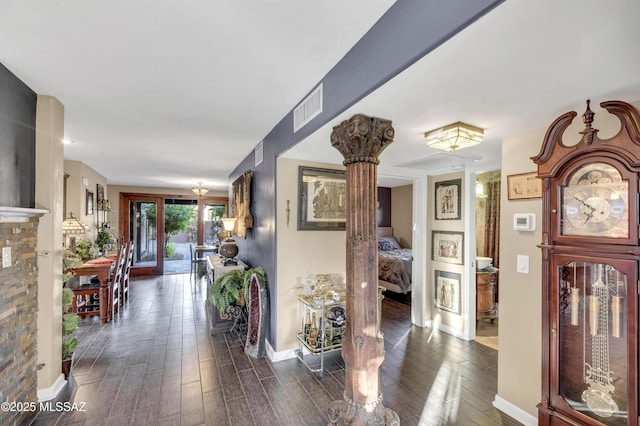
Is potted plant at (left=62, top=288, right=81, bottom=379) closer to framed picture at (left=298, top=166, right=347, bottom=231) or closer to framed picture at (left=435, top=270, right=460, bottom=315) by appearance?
framed picture at (left=298, top=166, right=347, bottom=231)

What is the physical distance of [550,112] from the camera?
5.78 feet

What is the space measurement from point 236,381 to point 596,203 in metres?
2.92

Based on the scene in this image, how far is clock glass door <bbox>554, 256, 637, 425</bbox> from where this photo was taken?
1.46 m

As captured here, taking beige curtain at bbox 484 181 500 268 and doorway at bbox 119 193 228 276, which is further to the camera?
doorway at bbox 119 193 228 276

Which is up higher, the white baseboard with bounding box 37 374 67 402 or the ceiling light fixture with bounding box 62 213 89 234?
the ceiling light fixture with bounding box 62 213 89 234

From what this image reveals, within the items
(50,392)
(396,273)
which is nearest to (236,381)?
(50,392)

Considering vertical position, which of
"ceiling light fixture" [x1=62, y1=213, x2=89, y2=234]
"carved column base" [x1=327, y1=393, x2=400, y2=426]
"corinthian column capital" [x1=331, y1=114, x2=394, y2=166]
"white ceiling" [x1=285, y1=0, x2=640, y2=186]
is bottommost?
"carved column base" [x1=327, y1=393, x2=400, y2=426]

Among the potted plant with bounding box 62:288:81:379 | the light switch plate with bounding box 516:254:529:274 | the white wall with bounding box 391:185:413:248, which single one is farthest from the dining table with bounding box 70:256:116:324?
the white wall with bounding box 391:185:413:248

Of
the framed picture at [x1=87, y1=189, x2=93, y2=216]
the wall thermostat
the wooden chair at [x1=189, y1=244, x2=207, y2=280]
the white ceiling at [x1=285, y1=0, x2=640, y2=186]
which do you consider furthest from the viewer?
the wooden chair at [x1=189, y1=244, x2=207, y2=280]

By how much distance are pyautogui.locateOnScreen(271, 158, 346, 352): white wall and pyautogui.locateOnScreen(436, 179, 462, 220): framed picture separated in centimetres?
178

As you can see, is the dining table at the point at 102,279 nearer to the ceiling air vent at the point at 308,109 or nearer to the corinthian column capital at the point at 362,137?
the ceiling air vent at the point at 308,109

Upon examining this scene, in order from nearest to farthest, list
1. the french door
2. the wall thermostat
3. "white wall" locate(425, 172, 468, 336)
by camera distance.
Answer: the wall thermostat
"white wall" locate(425, 172, 468, 336)
the french door

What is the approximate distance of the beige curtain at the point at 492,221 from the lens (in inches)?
203

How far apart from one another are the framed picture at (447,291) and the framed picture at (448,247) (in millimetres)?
187
